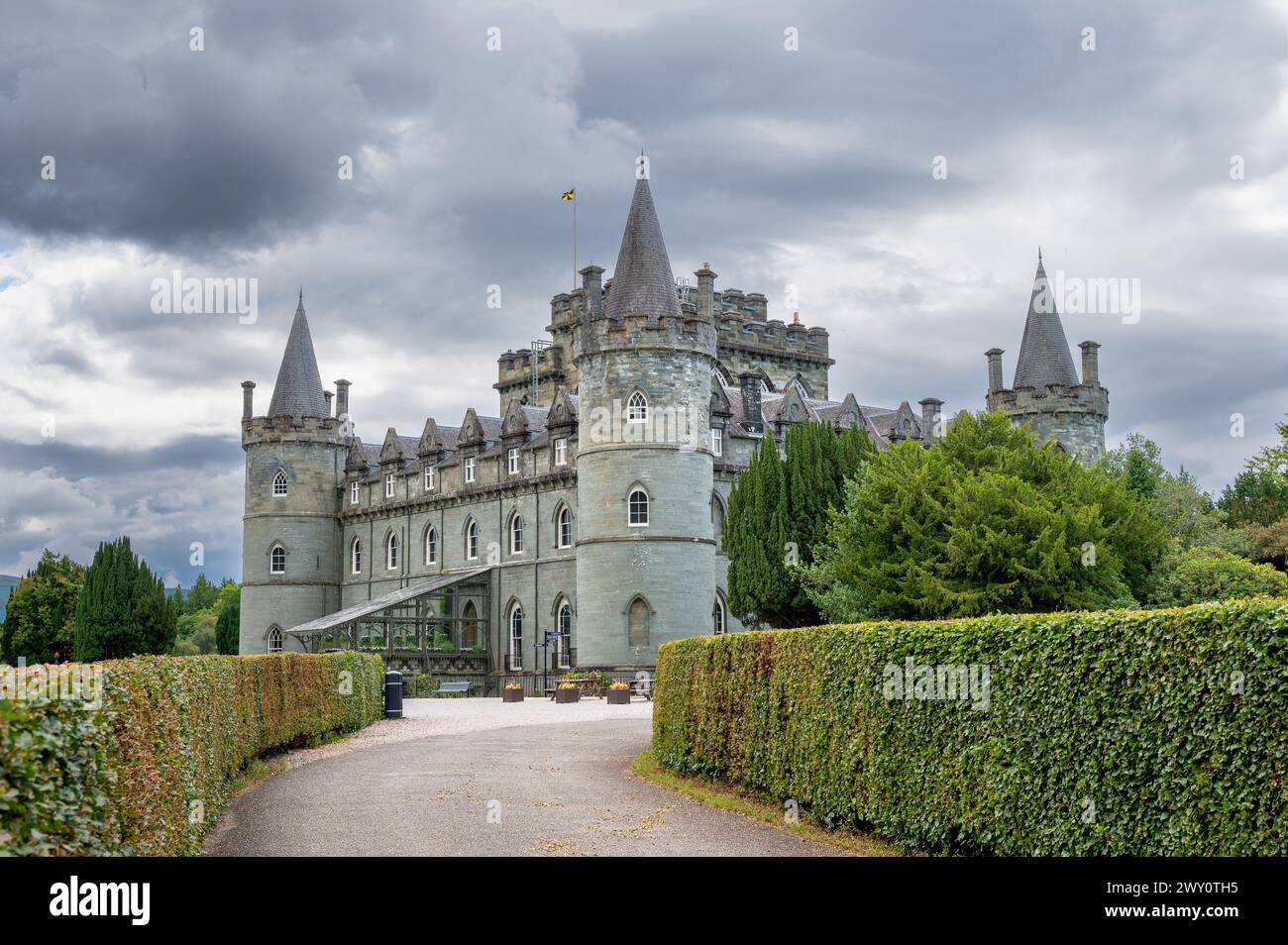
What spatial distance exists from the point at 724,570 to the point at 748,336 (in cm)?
1619

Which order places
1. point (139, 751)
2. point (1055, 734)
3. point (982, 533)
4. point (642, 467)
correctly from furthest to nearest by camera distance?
point (642, 467) < point (982, 533) < point (1055, 734) < point (139, 751)

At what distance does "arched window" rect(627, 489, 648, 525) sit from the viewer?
44094mm

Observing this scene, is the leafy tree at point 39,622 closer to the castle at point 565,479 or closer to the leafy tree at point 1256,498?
the castle at point 565,479

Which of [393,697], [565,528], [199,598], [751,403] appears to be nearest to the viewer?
[393,697]

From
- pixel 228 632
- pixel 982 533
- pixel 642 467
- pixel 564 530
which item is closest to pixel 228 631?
pixel 228 632

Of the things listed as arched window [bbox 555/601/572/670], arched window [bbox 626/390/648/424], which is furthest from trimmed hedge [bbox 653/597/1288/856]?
arched window [bbox 555/601/572/670]

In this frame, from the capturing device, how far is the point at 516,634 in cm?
5131

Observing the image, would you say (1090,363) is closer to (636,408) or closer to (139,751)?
(636,408)

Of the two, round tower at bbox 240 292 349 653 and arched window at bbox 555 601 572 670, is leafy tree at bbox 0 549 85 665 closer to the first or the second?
round tower at bbox 240 292 349 653

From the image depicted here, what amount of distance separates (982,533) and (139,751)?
21.6 meters

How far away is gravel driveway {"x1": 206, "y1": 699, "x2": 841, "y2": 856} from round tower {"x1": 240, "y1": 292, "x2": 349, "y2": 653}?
3834cm

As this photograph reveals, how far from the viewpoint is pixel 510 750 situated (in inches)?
847
